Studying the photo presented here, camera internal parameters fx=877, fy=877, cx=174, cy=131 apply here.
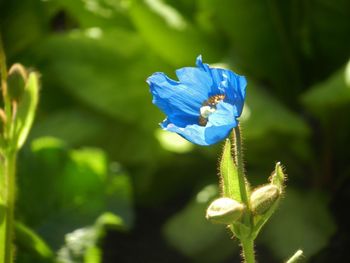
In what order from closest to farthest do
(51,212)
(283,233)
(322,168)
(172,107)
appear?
(172,107) → (51,212) → (283,233) → (322,168)

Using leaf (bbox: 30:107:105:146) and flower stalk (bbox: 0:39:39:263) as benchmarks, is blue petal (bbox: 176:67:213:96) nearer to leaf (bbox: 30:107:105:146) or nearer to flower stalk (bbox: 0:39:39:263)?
flower stalk (bbox: 0:39:39:263)

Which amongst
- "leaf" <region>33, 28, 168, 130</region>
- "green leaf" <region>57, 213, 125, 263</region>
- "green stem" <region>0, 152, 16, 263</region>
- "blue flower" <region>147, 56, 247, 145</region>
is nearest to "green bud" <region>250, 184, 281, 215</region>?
"blue flower" <region>147, 56, 247, 145</region>

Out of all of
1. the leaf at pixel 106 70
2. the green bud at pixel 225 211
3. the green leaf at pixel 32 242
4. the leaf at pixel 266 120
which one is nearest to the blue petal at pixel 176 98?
the green bud at pixel 225 211

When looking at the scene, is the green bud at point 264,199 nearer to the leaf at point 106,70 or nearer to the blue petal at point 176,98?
the blue petal at point 176,98

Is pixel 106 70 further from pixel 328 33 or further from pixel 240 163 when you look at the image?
pixel 240 163

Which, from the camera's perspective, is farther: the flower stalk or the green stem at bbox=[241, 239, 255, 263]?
the flower stalk

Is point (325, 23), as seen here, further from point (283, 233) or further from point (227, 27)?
point (283, 233)

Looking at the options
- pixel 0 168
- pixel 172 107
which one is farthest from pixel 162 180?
pixel 172 107
